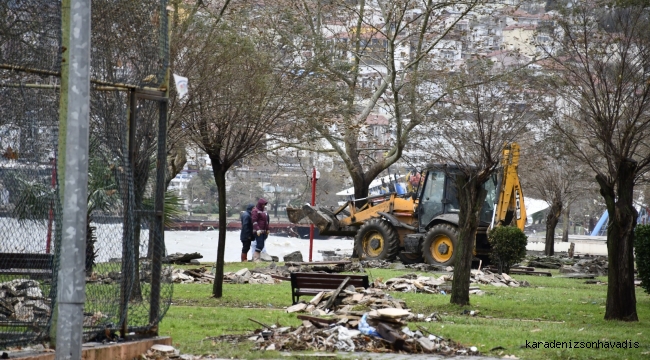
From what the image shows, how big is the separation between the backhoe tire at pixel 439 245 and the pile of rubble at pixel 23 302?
69.3ft

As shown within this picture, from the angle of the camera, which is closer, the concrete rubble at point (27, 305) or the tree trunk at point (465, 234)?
the concrete rubble at point (27, 305)

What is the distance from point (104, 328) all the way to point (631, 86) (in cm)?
1025

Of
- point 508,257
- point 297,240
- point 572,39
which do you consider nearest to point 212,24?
point 572,39

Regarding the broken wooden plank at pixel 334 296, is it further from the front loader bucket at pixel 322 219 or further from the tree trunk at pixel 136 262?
the front loader bucket at pixel 322 219

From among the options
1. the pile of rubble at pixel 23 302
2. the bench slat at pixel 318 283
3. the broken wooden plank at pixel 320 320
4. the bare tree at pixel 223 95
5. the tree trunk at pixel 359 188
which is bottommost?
the broken wooden plank at pixel 320 320

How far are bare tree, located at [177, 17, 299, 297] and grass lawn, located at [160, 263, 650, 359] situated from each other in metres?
1.56

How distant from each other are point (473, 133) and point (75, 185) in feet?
52.6

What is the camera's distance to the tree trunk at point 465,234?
17719mm

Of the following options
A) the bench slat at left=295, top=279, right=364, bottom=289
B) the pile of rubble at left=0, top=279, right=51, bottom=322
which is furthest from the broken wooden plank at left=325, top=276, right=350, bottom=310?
the pile of rubble at left=0, top=279, right=51, bottom=322

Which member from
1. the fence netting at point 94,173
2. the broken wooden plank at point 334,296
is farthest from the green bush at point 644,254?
the fence netting at point 94,173

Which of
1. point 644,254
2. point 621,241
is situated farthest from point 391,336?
point 644,254

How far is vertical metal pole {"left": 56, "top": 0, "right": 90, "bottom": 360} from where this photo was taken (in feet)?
25.2

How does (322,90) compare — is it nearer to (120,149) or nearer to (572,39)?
(572,39)

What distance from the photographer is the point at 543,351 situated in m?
12.1
